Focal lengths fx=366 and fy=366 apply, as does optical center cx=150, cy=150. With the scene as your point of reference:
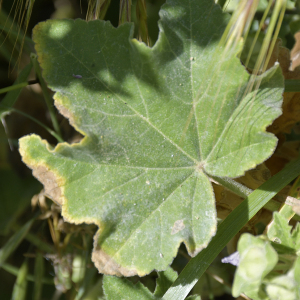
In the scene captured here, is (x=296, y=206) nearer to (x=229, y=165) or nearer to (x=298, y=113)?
(x=229, y=165)

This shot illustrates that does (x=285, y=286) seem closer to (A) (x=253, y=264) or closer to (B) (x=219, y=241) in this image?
(A) (x=253, y=264)

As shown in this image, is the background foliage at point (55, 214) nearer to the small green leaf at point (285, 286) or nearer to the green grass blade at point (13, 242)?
the green grass blade at point (13, 242)

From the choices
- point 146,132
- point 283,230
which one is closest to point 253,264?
point 283,230

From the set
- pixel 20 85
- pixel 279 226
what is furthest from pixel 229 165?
pixel 20 85

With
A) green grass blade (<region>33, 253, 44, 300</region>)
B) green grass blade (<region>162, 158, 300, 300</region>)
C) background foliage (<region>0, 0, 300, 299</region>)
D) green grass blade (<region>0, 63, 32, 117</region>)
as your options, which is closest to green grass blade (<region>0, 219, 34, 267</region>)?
background foliage (<region>0, 0, 300, 299</region>)

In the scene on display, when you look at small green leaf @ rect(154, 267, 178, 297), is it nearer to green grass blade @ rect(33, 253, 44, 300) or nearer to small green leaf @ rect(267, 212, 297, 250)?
small green leaf @ rect(267, 212, 297, 250)

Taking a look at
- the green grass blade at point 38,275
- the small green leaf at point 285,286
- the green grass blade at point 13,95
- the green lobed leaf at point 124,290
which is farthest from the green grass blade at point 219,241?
the green grass blade at point 13,95

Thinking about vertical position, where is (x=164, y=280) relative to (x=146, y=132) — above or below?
below
